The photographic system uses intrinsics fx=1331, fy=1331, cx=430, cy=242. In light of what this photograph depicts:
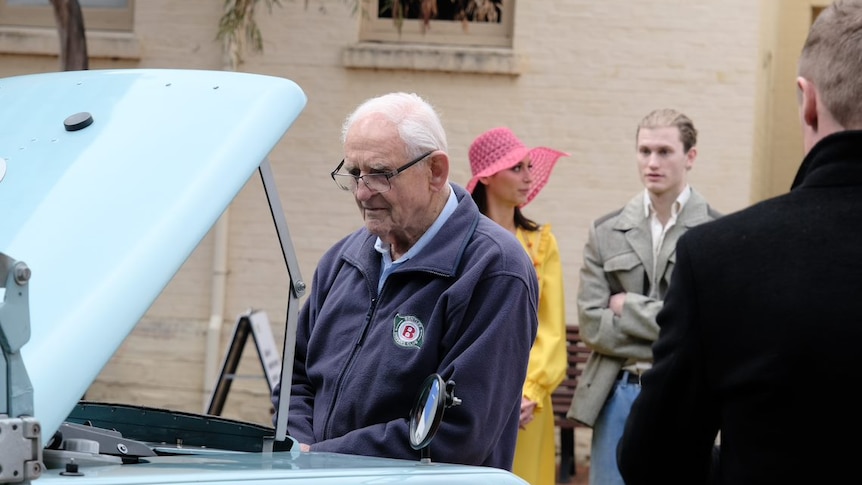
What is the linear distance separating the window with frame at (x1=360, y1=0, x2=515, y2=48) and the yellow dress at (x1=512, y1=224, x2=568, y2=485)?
15.5 feet

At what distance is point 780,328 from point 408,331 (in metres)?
1.50

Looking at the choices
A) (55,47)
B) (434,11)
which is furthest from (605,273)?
(55,47)

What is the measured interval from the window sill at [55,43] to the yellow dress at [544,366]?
215 inches

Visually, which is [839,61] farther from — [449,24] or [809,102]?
[449,24]

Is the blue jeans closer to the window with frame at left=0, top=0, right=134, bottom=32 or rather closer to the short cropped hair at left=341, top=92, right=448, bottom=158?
the short cropped hair at left=341, top=92, right=448, bottom=158

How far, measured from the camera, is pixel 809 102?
7.86 feet

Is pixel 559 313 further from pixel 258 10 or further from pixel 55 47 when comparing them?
pixel 55 47

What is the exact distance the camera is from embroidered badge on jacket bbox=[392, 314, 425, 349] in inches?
141

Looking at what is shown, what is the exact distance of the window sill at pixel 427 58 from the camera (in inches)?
400

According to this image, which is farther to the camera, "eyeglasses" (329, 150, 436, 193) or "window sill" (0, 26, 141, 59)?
"window sill" (0, 26, 141, 59)

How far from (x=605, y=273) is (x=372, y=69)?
4.62 m

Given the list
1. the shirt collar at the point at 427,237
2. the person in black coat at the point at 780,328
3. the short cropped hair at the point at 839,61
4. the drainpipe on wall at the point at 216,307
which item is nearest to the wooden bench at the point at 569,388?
the drainpipe on wall at the point at 216,307

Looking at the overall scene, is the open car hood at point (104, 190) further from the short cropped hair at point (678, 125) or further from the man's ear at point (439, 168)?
the short cropped hair at point (678, 125)

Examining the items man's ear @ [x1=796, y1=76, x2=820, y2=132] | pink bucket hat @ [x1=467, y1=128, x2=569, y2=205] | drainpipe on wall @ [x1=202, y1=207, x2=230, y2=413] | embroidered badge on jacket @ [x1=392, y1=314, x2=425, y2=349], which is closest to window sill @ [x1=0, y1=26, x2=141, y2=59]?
drainpipe on wall @ [x1=202, y1=207, x2=230, y2=413]
